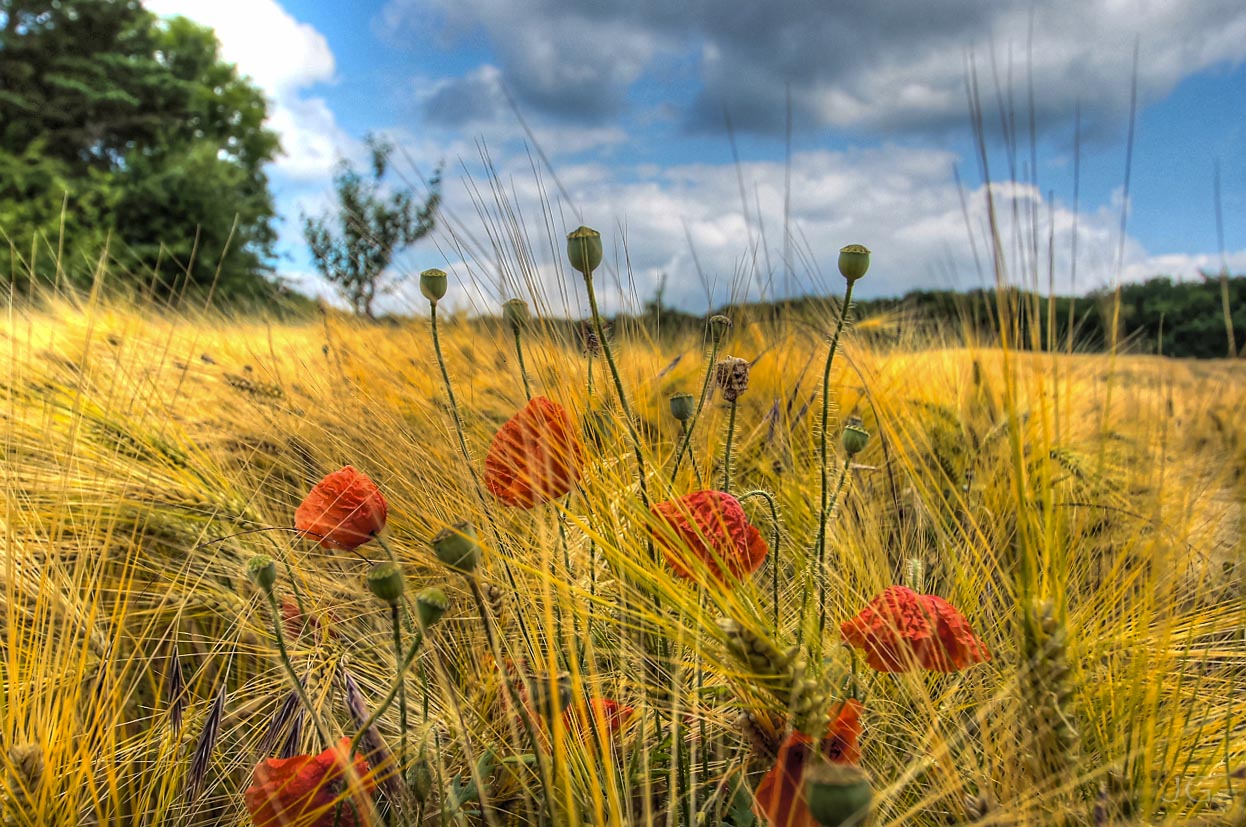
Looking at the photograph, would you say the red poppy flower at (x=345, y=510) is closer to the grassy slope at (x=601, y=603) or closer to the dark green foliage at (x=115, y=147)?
the grassy slope at (x=601, y=603)

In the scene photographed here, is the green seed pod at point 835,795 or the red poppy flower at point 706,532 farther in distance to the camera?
the red poppy flower at point 706,532

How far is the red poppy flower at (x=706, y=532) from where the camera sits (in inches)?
15.1

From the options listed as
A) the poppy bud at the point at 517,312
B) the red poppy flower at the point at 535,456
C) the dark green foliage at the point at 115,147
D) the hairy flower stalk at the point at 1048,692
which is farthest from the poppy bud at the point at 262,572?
the dark green foliage at the point at 115,147

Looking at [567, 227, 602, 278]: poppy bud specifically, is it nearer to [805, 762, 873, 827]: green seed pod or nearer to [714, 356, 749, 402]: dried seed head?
[714, 356, 749, 402]: dried seed head

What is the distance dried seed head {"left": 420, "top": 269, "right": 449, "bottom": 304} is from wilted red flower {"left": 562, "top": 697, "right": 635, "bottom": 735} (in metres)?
0.28

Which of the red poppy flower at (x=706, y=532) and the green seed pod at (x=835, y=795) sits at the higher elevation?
the red poppy flower at (x=706, y=532)

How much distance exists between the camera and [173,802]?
51cm

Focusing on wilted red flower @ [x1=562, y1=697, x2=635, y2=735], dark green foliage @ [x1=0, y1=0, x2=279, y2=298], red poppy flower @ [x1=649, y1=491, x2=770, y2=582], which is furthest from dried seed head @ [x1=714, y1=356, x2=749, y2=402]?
dark green foliage @ [x1=0, y1=0, x2=279, y2=298]

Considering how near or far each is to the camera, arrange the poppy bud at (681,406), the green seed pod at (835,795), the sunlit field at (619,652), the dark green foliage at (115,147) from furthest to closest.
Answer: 1. the dark green foliage at (115,147)
2. the poppy bud at (681,406)
3. the sunlit field at (619,652)
4. the green seed pod at (835,795)

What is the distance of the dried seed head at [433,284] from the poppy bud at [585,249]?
0.12m

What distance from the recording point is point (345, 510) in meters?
0.46

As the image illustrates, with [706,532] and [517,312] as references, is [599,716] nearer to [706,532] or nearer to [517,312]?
[706,532]

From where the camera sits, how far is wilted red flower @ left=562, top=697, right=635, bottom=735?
37 centimetres

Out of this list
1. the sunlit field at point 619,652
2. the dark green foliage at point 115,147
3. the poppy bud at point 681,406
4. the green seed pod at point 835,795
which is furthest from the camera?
the dark green foliage at point 115,147
